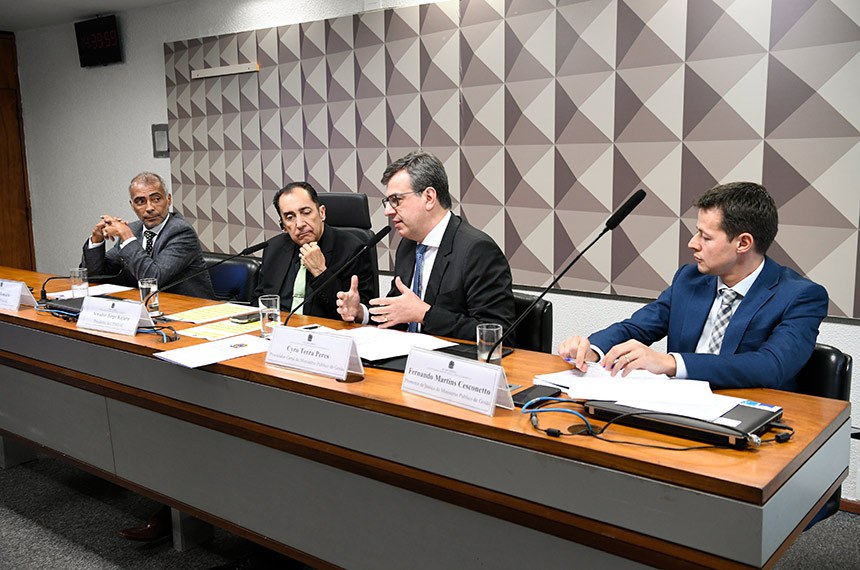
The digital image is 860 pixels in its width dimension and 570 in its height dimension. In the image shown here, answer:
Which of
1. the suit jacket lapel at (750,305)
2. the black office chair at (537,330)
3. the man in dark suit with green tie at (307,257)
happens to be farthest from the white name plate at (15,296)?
the suit jacket lapel at (750,305)

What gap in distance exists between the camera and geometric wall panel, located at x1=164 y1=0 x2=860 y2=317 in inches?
104

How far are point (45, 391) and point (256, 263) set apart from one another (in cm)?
100

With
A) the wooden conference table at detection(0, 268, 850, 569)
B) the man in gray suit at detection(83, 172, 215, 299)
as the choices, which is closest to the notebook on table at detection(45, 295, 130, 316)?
the wooden conference table at detection(0, 268, 850, 569)

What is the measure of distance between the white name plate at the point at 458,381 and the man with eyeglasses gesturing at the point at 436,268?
1.99ft

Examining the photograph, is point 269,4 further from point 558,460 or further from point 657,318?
point 558,460

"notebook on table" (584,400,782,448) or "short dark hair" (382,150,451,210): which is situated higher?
"short dark hair" (382,150,451,210)

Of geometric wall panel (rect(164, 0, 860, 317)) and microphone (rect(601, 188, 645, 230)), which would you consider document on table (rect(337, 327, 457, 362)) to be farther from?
geometric wall panel (rect(164, 0, 860, 317))

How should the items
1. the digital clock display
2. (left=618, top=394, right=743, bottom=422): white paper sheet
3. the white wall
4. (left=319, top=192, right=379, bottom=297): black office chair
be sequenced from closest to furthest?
1. (left=618, top=394, right=743, bottom=422): white paper sheet
2. (left=319, top=192, right=379, bottom=297): black office chair
3. the white wall
4. the digital clock display

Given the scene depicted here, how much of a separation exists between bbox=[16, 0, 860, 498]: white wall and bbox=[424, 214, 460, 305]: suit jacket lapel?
203 centimetres

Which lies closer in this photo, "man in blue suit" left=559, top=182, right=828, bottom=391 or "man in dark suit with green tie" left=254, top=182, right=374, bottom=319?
"man in blue suit" left=559, top=182, right=828, bottom=391

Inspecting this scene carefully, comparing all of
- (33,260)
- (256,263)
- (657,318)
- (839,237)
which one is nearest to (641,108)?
(839,237)

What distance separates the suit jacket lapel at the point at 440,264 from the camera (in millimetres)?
2365

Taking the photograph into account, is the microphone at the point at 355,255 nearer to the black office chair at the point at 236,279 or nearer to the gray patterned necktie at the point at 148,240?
the black office chair at the point at 236,279

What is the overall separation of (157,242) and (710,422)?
8.52ft
